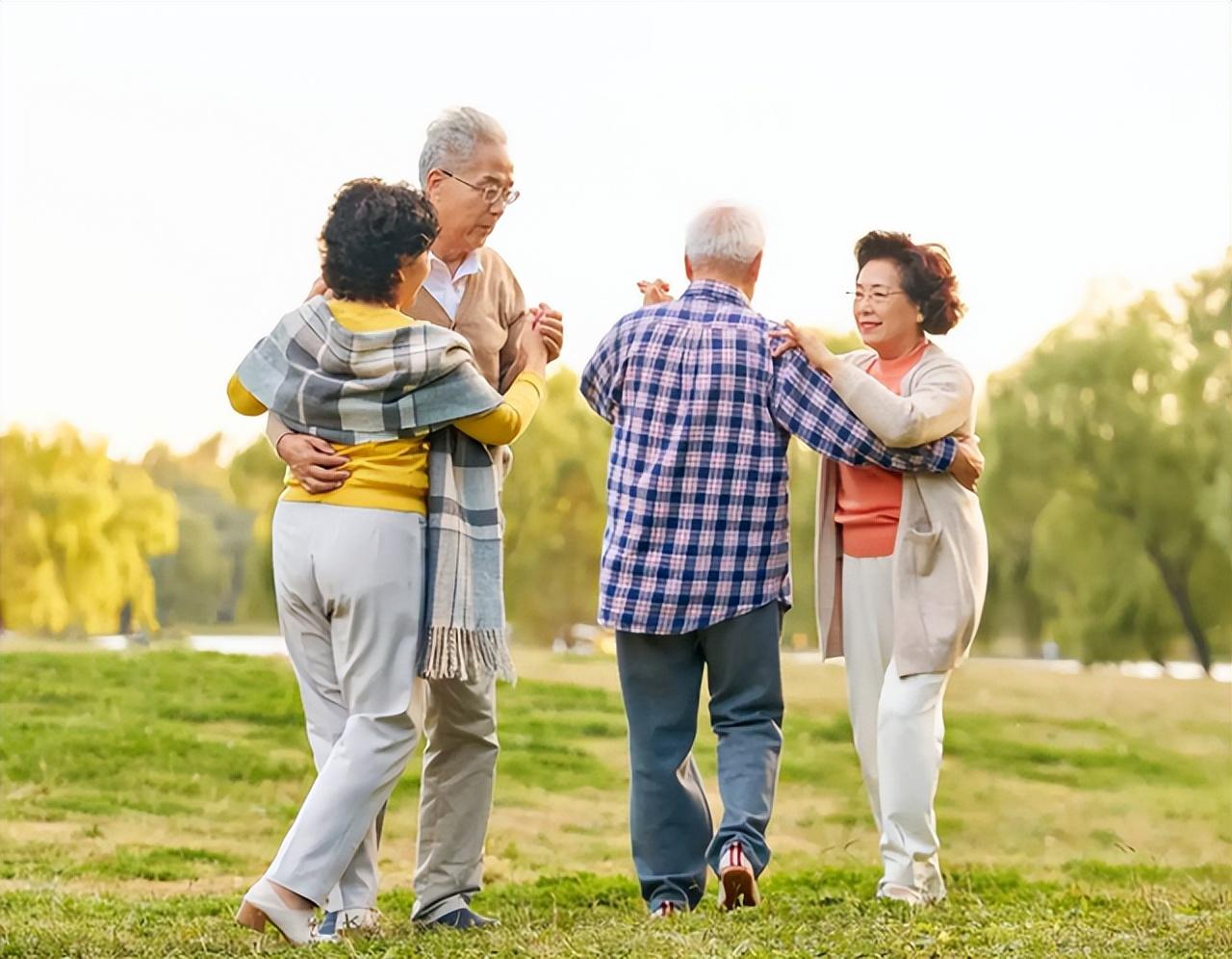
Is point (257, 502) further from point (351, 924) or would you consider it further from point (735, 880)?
point (735, 880)

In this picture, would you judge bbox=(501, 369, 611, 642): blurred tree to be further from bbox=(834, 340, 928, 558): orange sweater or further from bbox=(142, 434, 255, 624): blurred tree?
bbox=(834, 340, 928, 558): orange sweater

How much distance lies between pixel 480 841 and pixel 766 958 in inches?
47.3

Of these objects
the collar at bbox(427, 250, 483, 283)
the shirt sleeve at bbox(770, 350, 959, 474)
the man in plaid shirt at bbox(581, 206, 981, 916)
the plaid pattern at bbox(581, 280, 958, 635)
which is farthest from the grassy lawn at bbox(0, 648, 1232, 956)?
the collar at bbox(427, 250, 483, 283)

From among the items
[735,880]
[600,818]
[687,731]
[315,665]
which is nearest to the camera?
[315,665]

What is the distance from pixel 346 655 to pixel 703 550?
1.01 metres

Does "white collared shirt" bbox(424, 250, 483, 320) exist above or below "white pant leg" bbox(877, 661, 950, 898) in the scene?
above

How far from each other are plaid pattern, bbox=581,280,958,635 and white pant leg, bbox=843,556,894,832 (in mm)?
185

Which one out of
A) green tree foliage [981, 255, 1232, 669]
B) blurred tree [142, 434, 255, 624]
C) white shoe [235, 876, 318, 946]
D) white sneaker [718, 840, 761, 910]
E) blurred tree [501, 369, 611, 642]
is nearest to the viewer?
white shoe [235, 876, 318, 946]

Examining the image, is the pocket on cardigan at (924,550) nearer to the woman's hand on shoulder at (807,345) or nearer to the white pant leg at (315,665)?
the woman's hand on shoulder at (807,345)

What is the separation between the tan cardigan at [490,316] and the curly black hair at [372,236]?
0.35 meters

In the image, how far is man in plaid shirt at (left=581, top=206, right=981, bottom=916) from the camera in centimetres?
434

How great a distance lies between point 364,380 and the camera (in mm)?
3922

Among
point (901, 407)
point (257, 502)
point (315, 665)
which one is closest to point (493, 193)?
point (901, 407)

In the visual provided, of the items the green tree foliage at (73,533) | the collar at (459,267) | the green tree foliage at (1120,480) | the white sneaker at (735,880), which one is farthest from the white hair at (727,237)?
the green tree foliage at (1120,480)
